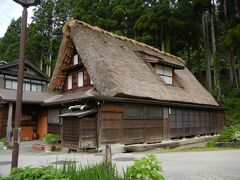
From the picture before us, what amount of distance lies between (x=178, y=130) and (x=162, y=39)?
49.9 feet

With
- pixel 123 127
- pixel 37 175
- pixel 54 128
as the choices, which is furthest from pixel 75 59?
pixel 37 175

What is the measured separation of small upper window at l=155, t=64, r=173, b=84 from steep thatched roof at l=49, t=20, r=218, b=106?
873mm

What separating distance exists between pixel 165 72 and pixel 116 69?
18.7 feet

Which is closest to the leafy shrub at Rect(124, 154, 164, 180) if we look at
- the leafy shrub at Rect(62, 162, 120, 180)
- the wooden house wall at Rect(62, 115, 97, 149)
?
the leafy shrub at Rect(62, 162, 120, 180)

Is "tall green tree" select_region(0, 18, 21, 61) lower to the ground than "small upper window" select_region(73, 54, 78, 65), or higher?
higher

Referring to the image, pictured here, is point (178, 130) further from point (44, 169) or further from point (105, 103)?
point (44, 169)

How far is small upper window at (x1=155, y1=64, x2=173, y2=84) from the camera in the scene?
2048 cm

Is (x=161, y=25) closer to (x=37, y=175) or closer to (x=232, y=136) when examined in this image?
(x=232, y=136)

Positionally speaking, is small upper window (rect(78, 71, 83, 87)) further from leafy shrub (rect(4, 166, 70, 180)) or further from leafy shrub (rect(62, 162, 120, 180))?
leafy shrub (rect(4, 166, 70, 180))

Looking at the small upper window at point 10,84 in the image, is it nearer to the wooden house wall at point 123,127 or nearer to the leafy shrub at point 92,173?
the wooden house wall at point 123,127

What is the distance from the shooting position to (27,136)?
19547mm

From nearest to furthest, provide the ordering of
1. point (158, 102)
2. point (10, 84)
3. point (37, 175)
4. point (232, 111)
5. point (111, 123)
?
point (37, 175) → point (111, 123) → point (158, 102) → point (10, 84) → point (232, 111)

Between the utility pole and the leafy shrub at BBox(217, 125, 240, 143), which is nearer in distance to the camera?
the utility pole

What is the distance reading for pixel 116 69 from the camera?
54.6 ft
